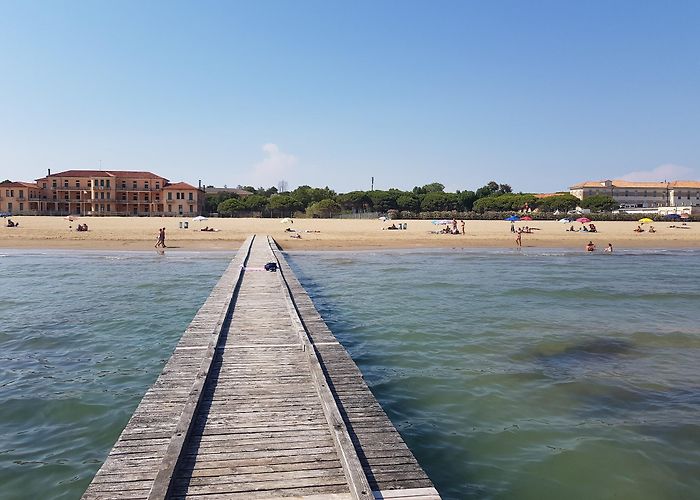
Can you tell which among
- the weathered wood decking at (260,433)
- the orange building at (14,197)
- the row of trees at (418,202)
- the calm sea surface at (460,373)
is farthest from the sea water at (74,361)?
the orange building at (14,197)

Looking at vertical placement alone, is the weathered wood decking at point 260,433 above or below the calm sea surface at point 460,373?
above

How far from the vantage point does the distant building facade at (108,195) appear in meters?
92.4

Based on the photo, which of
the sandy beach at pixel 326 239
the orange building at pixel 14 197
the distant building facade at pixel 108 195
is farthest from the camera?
the distant building facade at pixel 108 195

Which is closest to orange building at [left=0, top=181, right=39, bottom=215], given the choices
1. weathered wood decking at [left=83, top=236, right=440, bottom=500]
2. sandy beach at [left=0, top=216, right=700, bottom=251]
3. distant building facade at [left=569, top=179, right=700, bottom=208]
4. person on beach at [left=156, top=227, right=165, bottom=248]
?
sandy beach at [left=0, top=216, right=700, bottom=251]

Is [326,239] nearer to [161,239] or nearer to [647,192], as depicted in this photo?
[161,239]

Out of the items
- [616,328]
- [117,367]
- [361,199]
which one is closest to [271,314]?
[117,367]

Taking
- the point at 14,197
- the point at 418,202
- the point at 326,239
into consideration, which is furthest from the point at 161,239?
the point at 14,197

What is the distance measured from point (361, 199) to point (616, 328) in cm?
8284

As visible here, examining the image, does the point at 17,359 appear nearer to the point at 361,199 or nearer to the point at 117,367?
the point at 117,367

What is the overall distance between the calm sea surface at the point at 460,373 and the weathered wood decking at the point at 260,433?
1.15m

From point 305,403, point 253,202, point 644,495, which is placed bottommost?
point 644,495

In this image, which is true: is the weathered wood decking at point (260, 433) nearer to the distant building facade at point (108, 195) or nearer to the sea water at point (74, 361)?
the sea water at point (74, 361)

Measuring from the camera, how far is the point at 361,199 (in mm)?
95688

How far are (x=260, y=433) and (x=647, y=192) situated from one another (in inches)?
5731
